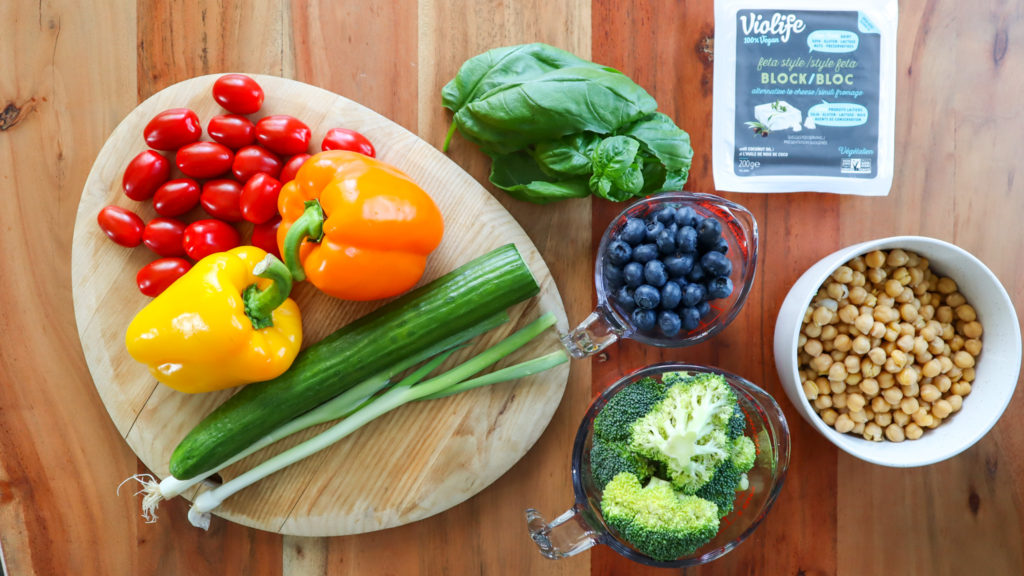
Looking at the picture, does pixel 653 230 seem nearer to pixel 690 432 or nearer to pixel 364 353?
pixel 690 432

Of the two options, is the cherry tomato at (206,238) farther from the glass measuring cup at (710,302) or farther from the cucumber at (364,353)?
the glass measuring cup at (710,302)

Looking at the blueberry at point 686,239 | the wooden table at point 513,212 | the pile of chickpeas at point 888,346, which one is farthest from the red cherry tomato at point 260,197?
the pile of chickpeas at point 888,346

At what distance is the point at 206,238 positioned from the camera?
3.69ft

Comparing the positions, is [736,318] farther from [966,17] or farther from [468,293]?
[966,17]

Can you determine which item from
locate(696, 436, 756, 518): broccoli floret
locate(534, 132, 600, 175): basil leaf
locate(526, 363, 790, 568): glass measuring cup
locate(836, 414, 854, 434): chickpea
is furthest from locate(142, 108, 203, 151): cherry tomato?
locate(836, 414, 854, 434): chickpea

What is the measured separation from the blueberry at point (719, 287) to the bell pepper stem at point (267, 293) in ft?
2.28

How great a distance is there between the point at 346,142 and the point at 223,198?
25cm

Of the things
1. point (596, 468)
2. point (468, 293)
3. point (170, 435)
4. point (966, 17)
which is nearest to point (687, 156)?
point (468, 293)

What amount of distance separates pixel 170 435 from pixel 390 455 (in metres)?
0.41

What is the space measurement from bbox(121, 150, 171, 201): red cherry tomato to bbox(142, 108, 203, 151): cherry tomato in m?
0.03

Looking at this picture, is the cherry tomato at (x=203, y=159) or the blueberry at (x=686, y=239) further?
the cherry tomato at (x=203, y=159)

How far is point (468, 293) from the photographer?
1.10 meters

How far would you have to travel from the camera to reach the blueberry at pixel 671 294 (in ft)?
3.38

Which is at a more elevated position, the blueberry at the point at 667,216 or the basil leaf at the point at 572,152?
the basil leaf at the point at 572,152
